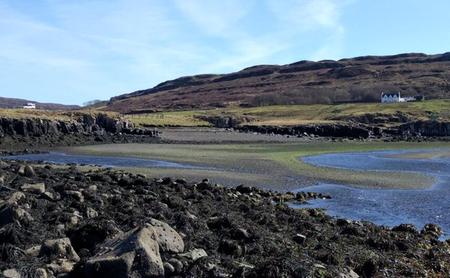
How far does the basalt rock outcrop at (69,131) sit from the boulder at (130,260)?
59.8 meters

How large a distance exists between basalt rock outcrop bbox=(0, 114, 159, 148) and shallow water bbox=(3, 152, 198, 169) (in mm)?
12233

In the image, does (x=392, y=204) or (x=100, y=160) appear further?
(x=100, y=160)

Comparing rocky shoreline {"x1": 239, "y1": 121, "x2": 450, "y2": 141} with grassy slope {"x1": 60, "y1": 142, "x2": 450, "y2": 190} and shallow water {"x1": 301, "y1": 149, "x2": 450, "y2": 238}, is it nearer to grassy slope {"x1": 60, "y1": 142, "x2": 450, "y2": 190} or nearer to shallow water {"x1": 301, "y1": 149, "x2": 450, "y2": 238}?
grassy slope {"x1": 60, "y1": 142, "x2": 450, "y2": 190}

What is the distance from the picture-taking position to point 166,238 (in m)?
13.3

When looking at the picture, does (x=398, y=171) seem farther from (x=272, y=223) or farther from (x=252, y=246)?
(x=252, y=246)

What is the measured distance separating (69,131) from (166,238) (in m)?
71.3

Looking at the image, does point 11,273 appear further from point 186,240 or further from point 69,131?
point 69,131

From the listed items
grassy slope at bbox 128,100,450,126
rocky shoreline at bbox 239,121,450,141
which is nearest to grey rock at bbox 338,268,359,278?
rocky shoreline at bbox 239,121,450,141

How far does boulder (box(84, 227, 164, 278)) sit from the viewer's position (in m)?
11.3

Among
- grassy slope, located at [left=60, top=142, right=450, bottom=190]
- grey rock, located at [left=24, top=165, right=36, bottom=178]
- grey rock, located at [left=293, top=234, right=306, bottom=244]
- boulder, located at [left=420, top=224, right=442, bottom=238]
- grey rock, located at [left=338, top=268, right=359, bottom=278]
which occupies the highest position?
grey rock, located at [left=24, top=165, right=36, bottom=178]

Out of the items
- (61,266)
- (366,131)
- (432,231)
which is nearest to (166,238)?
(61,266)

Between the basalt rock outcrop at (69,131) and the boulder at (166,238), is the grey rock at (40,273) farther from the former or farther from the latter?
the basalt rock outcrop at (69,131)

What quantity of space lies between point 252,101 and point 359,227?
145 meters

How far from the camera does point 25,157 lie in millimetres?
55281
